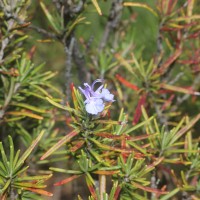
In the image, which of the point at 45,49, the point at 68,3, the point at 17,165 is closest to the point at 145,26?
the point at 45,49

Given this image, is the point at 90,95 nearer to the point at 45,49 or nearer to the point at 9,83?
the point at 9,83

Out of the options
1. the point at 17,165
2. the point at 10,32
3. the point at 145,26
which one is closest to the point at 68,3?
the point at 10,32

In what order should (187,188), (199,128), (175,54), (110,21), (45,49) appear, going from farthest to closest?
(45,49) → (199,128) → (110,21) → (175,54) → (187,188)

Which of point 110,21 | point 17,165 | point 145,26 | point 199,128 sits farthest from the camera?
point 145,26

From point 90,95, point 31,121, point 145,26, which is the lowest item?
point 90,95

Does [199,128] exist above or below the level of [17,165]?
above

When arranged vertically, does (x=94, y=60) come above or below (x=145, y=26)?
below

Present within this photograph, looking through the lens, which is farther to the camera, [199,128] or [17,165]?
[199,128]

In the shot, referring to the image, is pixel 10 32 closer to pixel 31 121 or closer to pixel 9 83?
pixel 9 83

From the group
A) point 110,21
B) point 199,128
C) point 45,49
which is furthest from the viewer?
point 45,49
